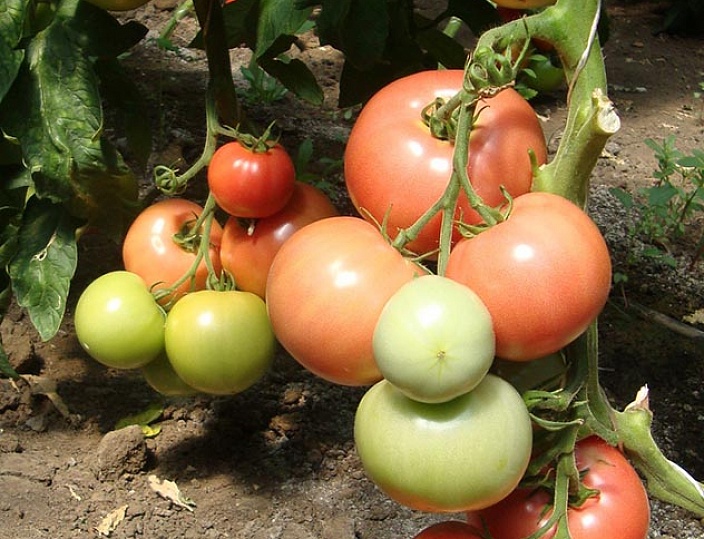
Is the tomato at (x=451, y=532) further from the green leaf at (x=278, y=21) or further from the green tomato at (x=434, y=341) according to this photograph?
the green leaf at (x=278, y=21)

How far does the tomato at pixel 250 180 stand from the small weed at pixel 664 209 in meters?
1.03

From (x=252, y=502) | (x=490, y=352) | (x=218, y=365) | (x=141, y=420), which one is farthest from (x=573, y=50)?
(x=141, y=420)

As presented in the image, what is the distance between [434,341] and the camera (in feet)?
1.96

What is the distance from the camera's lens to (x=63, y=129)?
102 cm

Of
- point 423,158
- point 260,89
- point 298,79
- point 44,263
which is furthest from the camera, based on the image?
point 260,89

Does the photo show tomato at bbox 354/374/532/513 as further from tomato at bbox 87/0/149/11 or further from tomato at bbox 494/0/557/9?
tomato at bbox 87/0/149/11

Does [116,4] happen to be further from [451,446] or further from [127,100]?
[451,446]

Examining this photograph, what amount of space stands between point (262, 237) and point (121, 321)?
0.61 feet

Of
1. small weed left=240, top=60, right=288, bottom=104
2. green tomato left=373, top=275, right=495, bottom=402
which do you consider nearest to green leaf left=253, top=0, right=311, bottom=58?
green tomato left=373, top=275, right=495, bottom=402

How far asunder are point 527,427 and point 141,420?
92cm

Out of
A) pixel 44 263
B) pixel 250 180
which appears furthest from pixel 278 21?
pixel 44 263

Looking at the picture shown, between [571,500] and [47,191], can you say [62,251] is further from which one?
[571,500]

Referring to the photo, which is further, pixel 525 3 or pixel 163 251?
pixel 163 251

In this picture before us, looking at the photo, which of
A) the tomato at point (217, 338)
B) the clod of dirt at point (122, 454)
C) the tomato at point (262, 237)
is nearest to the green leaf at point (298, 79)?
the tomato at point (262, 237)
